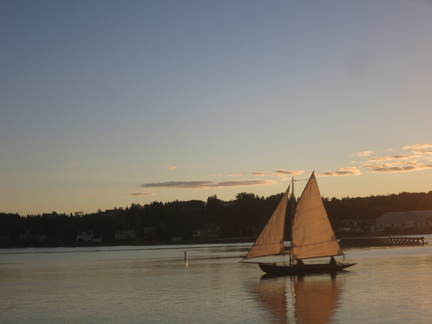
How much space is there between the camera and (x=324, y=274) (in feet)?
240

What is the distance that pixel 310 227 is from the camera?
68562 millimetres

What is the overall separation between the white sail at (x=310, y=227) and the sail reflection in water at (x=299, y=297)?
9.63 feet

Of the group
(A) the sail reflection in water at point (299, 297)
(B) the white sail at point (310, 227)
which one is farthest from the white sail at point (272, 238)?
(A) the sail reflection in water at point (299, 297)

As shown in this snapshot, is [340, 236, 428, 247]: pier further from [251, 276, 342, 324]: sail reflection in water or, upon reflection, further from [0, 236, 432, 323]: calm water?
[251, 276, 342, 324]: sail reflection in water

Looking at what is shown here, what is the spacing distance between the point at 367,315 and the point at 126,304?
1995cm

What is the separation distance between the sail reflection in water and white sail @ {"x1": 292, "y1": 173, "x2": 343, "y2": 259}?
116 inches

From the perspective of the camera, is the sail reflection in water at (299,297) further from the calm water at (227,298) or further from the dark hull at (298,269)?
the dark hull at (298,269)

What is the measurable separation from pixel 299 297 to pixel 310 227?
16.6m

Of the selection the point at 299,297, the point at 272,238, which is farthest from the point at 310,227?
the point at 299,297

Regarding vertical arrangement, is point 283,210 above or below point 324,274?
above

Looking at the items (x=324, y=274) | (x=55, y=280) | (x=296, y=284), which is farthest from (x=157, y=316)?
(x=55, y=280)

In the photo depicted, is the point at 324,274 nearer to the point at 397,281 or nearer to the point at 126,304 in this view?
the point at 397,281

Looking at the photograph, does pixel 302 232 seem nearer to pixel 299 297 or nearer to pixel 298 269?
pixel 298 269

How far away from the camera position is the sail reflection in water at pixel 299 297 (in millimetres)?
42388
